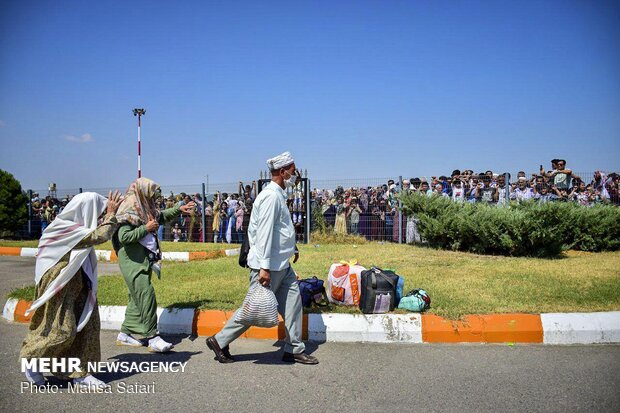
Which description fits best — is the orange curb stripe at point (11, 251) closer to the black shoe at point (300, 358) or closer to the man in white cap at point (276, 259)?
the man in white cap at point (276, 259)

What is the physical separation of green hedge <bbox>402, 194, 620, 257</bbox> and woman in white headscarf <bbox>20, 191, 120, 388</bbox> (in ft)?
26.7

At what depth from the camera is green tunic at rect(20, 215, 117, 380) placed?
385 cm

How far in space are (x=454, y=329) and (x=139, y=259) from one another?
11.3ft

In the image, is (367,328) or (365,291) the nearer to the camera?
(367,328)

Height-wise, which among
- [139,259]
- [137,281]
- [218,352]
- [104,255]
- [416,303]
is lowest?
[218,352]

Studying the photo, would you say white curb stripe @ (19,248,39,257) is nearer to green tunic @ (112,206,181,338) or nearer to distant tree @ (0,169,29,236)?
distant tree @ (0,169,29,236)

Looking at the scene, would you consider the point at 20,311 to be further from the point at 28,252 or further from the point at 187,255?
the point at 28,252

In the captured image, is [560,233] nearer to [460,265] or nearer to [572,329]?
[460,265]

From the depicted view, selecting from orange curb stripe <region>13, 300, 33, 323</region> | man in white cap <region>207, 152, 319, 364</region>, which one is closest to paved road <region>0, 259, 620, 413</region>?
man in white cap <region>207, 152, 319, 364</region>

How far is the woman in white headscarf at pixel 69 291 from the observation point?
3871 mm

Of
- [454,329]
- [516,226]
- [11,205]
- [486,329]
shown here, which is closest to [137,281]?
[454,329]

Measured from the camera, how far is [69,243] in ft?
13.1

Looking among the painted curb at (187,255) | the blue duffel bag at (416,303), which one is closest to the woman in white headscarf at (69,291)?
the blue duffel bag at (416,303)

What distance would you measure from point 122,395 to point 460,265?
6726mm
